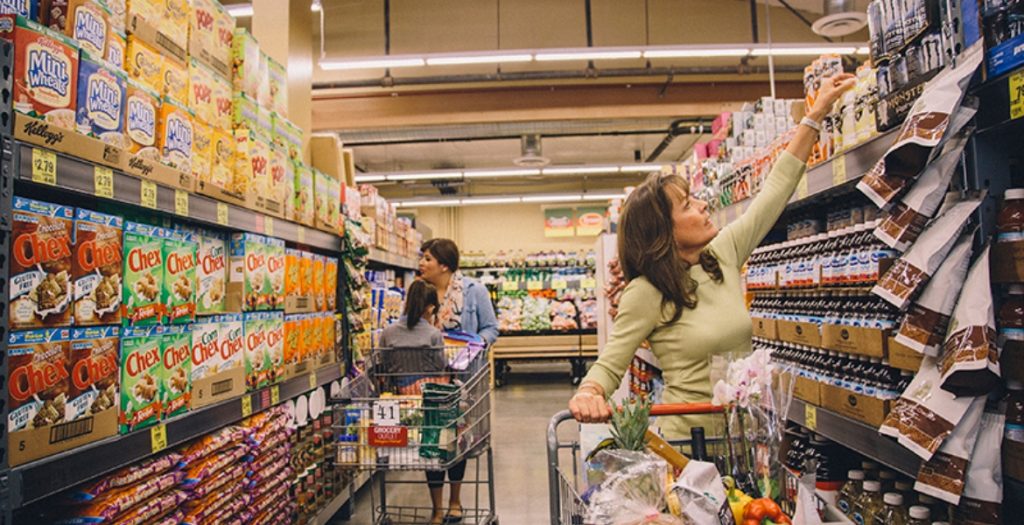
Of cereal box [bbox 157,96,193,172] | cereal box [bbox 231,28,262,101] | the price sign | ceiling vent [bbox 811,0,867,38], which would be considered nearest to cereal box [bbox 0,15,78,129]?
→ cereal box [bbox 157,96,193,172]

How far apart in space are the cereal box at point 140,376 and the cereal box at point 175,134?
1.81 ft

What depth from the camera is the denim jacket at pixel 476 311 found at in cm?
459

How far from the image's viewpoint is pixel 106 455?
5.51 feet

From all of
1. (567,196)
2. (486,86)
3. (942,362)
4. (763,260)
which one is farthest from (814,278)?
(567,196)

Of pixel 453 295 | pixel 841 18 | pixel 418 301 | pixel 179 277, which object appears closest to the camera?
pixel 179 277

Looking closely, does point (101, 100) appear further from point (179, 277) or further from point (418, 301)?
point (418, 301)

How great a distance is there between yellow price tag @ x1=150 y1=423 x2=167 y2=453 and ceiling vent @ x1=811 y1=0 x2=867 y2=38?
666 centimetres

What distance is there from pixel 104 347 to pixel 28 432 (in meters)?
0.32

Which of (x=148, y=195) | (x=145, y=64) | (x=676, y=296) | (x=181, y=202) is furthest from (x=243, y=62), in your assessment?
(x=676, y=296)

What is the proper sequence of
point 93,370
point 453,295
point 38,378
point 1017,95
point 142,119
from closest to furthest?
point 1017,95, point 38,378, point 93,370, point 142,119, point 453,295

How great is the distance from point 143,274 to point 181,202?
297 millimetres

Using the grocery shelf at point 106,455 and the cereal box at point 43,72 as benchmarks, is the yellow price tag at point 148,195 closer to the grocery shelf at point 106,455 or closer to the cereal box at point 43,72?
the cereal box at point 43,72

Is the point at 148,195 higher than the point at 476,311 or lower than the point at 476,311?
higher

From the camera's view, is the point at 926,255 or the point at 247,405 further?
the point at 247,405
